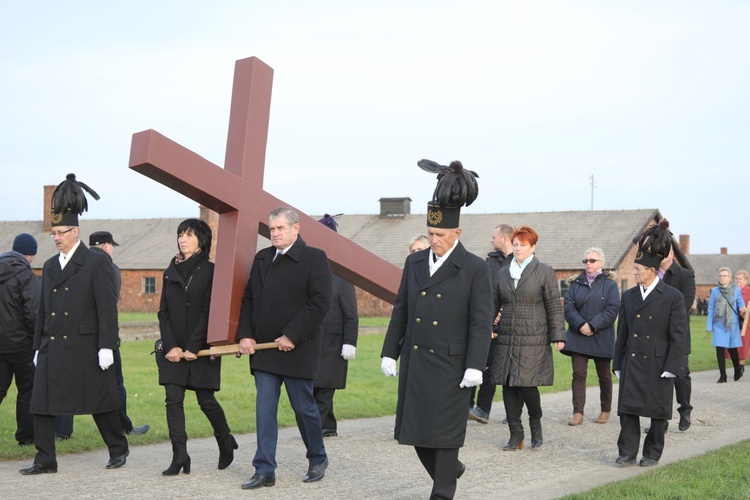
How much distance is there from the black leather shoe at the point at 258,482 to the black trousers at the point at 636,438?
326 cm

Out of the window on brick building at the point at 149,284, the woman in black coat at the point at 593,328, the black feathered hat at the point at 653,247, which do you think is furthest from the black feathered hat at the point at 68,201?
the window on brick building at the point at 149,284

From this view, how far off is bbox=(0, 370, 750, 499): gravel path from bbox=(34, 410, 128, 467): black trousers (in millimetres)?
163

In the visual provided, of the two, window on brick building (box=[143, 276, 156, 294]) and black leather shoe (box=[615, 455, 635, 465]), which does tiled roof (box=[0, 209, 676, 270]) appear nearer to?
window on brick building (box=[143, 276, 156, 294])

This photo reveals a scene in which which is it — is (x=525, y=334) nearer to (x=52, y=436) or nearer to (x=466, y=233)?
(x=52, y=436)

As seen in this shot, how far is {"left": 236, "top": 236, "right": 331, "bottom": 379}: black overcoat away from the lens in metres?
7.35

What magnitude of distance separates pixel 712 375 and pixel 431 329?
12.6 m

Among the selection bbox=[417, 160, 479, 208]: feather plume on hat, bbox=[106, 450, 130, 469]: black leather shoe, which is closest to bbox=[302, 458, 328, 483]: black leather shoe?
bbox=[106, 450, 130, 469]: black leather shoe

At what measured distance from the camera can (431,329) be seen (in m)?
6.38

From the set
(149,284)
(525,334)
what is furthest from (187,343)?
(149,284)

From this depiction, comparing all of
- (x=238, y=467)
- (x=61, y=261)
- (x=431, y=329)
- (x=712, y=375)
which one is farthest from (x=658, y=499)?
(x=712, y=375)

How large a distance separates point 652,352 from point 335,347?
323 cm

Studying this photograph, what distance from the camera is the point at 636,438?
27.7 ft

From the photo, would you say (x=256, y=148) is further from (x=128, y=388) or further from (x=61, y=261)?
(x=128, y=388)

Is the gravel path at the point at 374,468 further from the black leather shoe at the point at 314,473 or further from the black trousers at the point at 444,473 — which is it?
the black trousers at the point at 444,473
